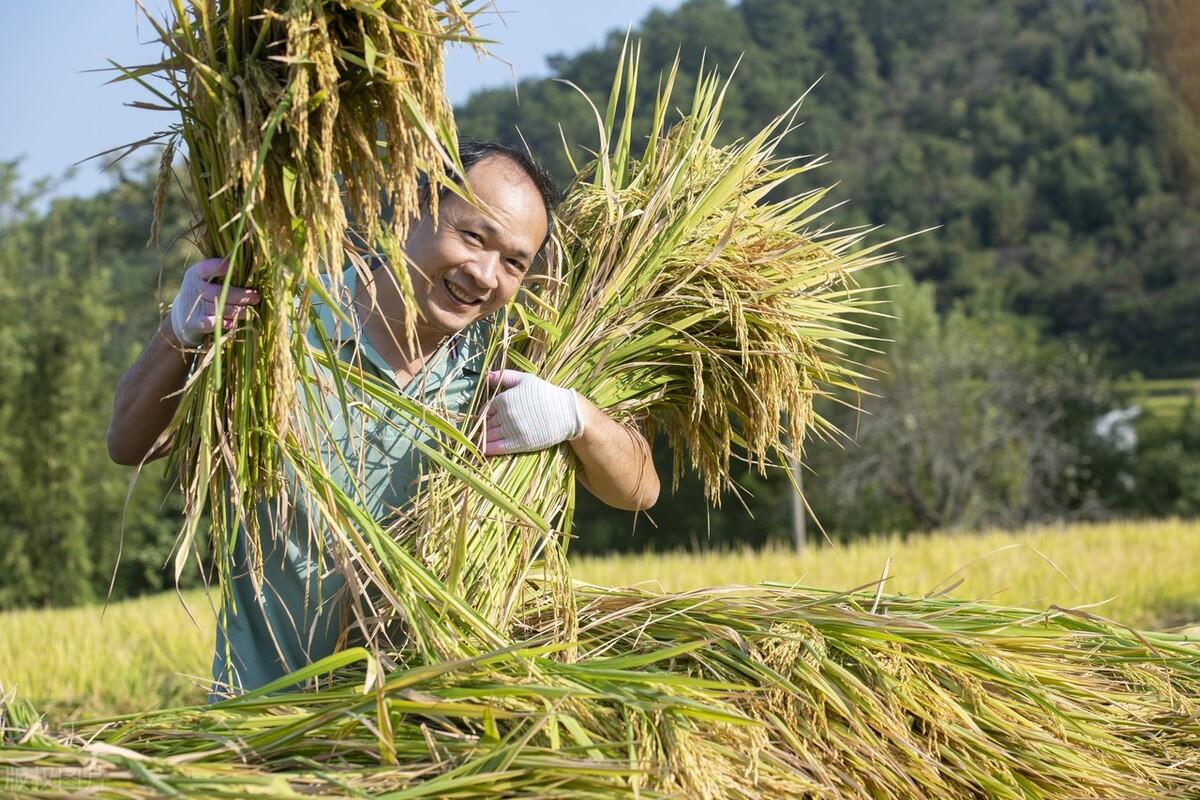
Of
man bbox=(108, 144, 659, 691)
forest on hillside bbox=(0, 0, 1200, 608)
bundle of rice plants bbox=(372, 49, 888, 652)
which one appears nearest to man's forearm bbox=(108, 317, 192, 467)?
man bbox=(108, 144, 659, 691)

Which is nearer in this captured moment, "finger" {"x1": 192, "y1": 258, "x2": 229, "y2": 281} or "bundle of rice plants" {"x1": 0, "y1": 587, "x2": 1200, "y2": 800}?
"bundle of rice plants" {"x1": 0, "y1": 587, "x2": 1200, "y2": 800}

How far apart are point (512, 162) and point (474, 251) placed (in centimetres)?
24

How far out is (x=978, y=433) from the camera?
86.1 ft

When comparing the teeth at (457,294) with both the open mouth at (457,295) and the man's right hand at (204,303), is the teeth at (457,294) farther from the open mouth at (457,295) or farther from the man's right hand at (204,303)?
the man's right hand at (204,303)

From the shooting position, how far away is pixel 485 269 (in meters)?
1.96

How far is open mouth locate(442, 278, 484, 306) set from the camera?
1.99m

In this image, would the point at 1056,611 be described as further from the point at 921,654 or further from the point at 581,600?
the point at 581,600

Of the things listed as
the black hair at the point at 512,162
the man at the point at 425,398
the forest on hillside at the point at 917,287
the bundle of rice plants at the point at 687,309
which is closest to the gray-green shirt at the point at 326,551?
the man at the point at 425,398

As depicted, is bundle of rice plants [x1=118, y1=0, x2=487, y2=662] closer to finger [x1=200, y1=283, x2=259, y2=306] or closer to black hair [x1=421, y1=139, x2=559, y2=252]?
finger [x1=200, y1=283, x2=259, y2=306]

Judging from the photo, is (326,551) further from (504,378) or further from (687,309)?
(687,309)

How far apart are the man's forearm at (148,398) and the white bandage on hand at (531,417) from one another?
51 centimetres

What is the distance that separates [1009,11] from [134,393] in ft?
174

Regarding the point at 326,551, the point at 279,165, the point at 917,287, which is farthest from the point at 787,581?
the point at 917,287

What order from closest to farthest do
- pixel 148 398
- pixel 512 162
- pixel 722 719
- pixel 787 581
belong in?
pixel 722 719 < pixel 148 398 < pixel 512 162 < pixel 787 581
